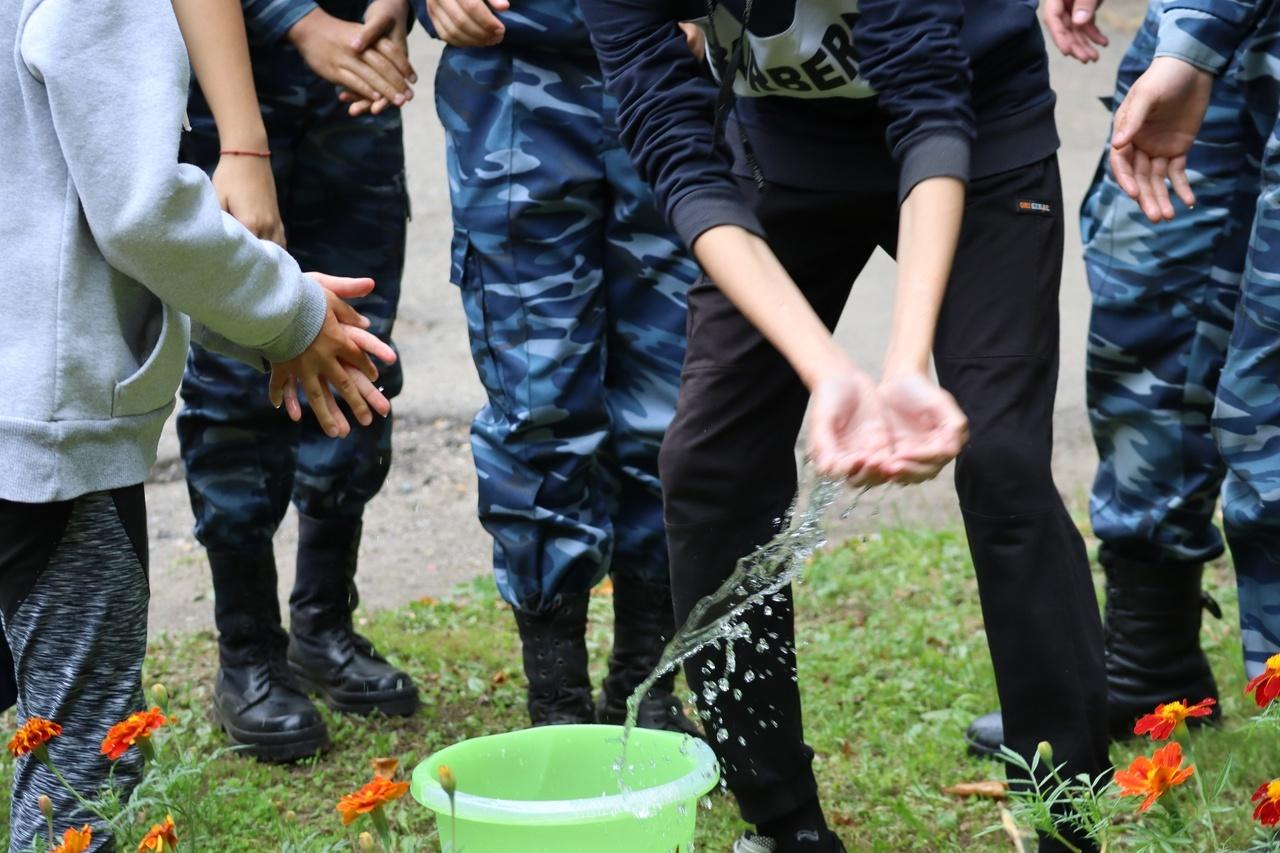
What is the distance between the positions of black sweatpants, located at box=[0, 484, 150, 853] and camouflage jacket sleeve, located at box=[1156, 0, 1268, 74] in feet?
5.42

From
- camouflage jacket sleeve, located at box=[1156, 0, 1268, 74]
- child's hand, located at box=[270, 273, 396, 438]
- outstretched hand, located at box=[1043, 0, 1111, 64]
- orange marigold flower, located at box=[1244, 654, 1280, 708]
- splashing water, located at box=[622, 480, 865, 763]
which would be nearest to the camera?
orange marigold flower, located at box=[1244, 654, 1280, 708]

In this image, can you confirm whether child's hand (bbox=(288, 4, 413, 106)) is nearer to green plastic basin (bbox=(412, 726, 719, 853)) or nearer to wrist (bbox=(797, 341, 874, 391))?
green plastic basin (bbox=(412, 726, 719, 853))

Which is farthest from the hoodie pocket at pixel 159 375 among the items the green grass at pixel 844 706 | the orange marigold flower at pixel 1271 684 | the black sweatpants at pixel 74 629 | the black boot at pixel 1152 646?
the black boot at pixel 1152 646

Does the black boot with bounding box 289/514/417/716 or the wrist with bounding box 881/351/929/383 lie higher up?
the wrist with bounding box 881/351/929/383

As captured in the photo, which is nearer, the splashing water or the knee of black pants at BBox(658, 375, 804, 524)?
the splashing water

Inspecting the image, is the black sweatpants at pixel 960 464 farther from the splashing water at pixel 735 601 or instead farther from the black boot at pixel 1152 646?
the black boot at pixel 1152 646

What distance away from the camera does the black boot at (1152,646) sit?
2.99 m

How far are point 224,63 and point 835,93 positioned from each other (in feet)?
3.47

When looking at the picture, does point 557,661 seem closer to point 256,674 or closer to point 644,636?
point 644,636

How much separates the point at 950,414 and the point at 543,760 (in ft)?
3.22

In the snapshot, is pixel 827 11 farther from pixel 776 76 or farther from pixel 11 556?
pixel 11 556

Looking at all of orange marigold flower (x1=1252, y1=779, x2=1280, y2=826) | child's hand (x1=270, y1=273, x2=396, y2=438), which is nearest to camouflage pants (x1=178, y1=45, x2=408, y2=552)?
child's hand (x1=270, y1=273, x2=396, y2=438)

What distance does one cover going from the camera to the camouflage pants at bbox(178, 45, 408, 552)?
3.00 metres

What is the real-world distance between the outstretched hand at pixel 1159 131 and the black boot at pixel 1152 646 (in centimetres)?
74
